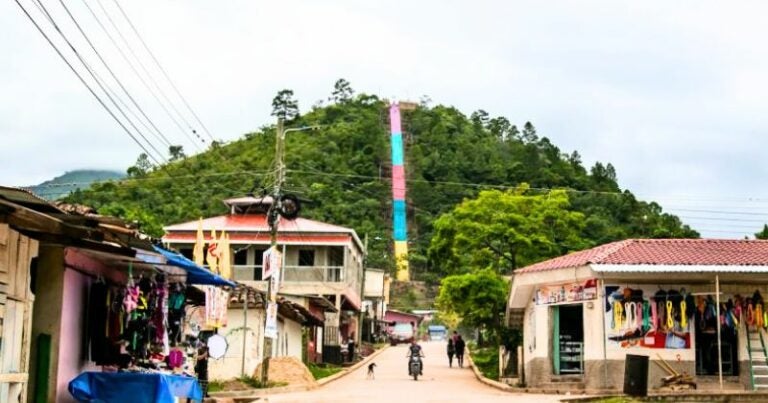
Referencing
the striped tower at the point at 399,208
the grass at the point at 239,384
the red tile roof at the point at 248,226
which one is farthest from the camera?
the striped tower at the point at 399,208

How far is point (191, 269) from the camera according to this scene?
15289 mm

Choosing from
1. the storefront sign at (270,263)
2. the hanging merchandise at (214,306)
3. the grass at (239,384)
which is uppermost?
the storefront sign at (270,263)

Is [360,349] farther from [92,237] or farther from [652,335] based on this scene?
[92,237]

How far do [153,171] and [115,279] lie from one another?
63135 millimetres

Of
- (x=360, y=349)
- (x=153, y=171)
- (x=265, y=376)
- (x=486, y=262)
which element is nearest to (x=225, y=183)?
(x=153, y=171)

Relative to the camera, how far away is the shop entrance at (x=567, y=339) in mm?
29078

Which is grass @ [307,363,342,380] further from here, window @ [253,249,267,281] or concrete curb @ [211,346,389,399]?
window @ [253,249,267,281]

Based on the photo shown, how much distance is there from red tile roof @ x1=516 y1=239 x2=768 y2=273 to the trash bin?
10.1 feet

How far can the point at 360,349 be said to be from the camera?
5944cm

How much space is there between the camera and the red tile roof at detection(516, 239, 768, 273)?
26031mm

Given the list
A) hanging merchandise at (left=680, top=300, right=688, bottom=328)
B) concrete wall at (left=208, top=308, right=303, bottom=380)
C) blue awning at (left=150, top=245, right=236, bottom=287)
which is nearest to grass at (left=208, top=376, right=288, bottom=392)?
concrete wall at (left=208, top=308, right=303, bottom=380)

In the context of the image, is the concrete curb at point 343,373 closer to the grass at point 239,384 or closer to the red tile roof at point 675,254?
the grass at point 239,384

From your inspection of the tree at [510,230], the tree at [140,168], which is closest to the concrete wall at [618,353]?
the tree at [510,230]

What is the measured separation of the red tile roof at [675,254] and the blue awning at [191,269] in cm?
1201
